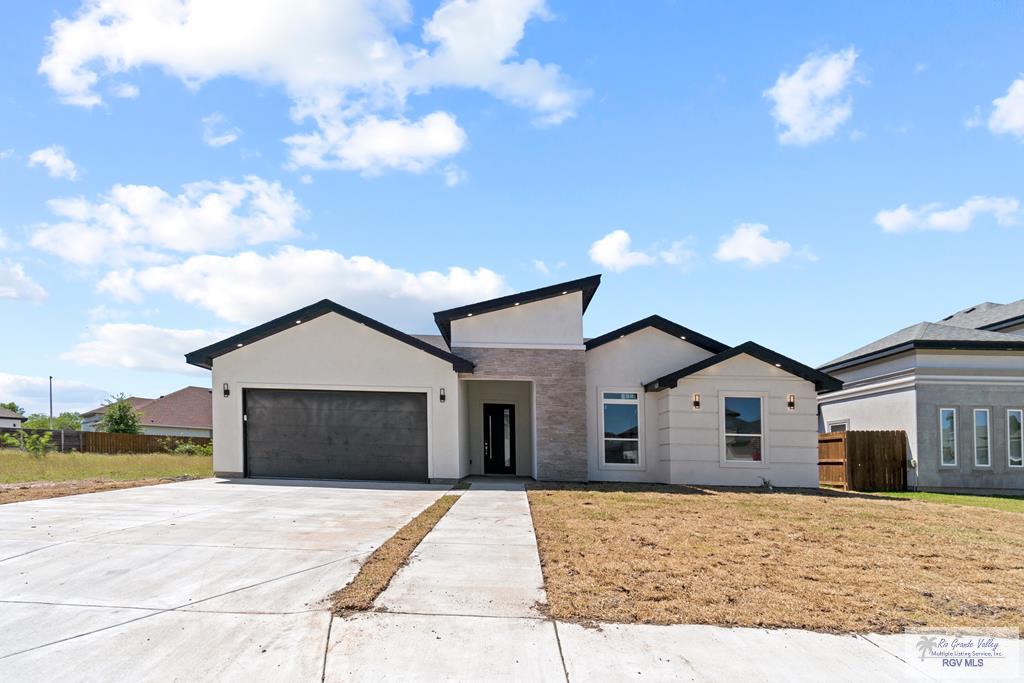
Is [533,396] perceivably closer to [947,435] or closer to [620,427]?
[620,427]

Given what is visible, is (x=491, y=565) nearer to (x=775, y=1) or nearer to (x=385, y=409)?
(x=385, y=409)

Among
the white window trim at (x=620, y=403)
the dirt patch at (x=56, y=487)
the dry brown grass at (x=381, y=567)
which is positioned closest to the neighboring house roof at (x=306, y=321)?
the dirt patch at (x=56, y=487)

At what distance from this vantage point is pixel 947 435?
18.2 m

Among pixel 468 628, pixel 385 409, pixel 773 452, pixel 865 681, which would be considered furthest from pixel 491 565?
pixel 773 452

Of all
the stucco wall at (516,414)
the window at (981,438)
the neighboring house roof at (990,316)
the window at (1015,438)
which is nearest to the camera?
the window at (981,438)

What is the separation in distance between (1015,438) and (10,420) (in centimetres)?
9194

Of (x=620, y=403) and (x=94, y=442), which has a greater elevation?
(x=620, y=403)

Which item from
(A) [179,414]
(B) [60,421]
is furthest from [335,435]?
(B) [60,421]

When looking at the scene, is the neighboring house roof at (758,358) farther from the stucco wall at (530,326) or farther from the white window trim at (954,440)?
the white window trim at (954,440)

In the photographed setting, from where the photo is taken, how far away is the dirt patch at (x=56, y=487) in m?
11.5

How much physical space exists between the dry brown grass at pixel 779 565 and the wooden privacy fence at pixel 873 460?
239 inches

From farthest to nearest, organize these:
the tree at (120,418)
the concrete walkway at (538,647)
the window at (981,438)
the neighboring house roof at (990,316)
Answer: the tree at (120,418), the neighboring house roof at (990,316), the window at (981,438), the concrete walkway at (538,647)

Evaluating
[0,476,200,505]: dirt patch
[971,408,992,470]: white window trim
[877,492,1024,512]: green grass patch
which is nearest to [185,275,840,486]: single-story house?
[0,476,200,505]: dirt patch

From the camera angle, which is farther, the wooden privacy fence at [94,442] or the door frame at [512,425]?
the wooden privacy fence at [94,442]
